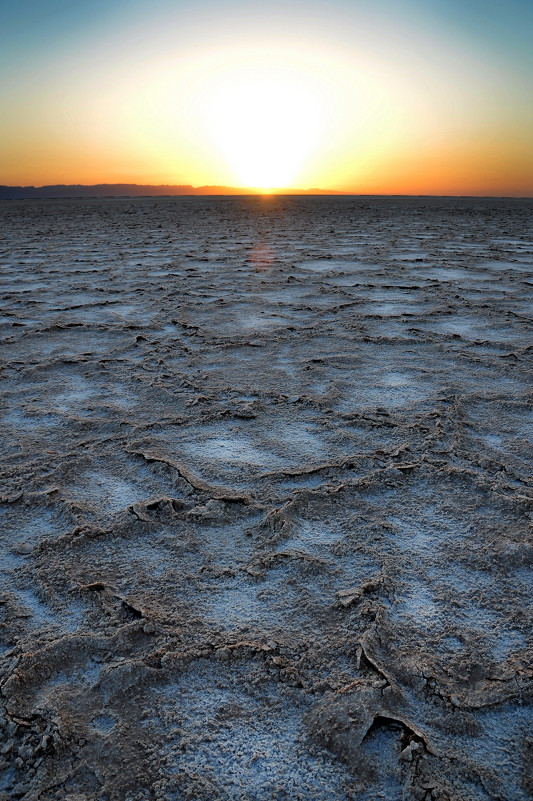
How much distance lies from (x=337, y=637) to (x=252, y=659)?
6.5 inches

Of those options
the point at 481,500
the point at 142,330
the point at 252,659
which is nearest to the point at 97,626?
the point at 252,659

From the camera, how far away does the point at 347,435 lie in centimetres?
178

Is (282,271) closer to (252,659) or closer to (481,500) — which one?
(481,500)

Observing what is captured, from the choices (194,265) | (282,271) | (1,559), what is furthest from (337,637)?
(194,265)

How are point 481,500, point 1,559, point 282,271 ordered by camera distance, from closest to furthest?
point 1,559
point 481,500
point 282,271

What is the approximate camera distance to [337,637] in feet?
3.30

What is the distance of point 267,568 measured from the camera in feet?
3.92

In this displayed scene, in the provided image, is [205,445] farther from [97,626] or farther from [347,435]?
[97,626]

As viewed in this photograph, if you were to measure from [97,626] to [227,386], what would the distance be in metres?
1.30

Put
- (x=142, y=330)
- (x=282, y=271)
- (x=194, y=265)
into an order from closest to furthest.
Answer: (x=142, y=330) < (x=282, y=271) < (x=194, y=265)

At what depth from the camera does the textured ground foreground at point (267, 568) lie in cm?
81

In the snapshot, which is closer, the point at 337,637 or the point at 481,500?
the point at 337,637

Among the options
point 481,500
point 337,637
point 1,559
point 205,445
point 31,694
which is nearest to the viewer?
point 31,694

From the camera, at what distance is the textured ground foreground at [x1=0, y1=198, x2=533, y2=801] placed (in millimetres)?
810
